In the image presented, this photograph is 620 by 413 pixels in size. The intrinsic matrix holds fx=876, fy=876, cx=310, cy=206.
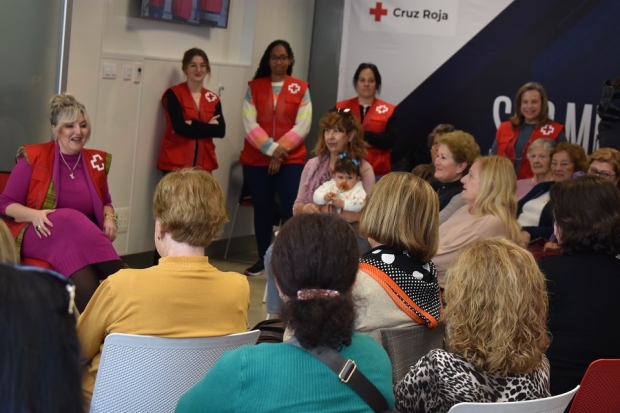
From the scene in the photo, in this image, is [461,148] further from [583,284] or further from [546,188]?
[583,284]

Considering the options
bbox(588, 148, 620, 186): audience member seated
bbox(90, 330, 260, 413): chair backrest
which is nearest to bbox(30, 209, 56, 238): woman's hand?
bbox(90, 330, 260, 413): chair backrest

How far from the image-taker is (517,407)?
6.85 feet

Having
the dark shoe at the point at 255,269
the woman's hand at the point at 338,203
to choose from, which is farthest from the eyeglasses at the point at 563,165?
the dark shoe at the point at 255,269

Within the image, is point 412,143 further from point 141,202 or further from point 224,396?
point 224,396

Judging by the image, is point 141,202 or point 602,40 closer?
point 141,202

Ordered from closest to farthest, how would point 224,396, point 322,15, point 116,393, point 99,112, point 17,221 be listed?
1. point 224,396
2. point 116,393
3. point 17,221
4. point 99,112
5. point 322,15

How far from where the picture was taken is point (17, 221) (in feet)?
14.1

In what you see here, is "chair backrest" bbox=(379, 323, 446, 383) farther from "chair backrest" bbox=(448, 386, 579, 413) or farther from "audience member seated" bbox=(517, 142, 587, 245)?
"audience member seated" bbox=(517, 142, 587, 245)

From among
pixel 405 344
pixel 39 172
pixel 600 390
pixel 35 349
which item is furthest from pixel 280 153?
pixel 35 349

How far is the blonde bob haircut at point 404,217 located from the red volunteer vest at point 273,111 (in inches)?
148

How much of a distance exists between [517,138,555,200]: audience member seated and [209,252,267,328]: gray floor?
184cm

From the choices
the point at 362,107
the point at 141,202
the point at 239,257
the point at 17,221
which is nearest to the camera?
the point at 17,221

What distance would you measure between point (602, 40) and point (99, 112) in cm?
400

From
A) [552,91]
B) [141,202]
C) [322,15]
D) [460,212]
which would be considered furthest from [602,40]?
[141,202]
